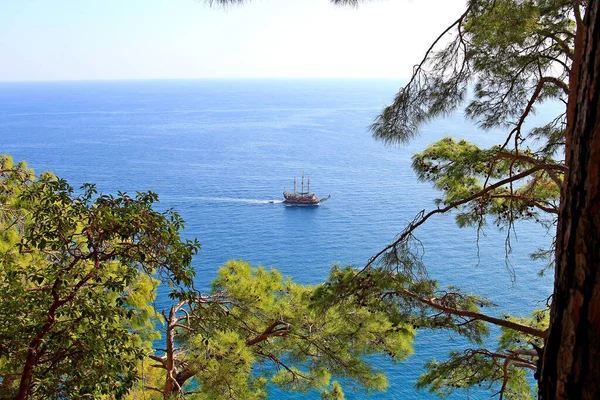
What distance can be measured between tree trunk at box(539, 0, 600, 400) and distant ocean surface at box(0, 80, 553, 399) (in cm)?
520

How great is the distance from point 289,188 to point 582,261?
83.3 ft

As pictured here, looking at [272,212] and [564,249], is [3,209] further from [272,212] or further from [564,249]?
[272,212]

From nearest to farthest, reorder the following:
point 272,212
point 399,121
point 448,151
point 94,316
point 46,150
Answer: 1. point 94,316
2. point 399,121
3. point 448,151
4. point 272,212
5. point 46,150

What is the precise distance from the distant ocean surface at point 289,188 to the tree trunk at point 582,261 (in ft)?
17.1

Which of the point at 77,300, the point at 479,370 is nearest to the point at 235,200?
the point at 479,370

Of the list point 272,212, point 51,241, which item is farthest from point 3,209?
point 272,212

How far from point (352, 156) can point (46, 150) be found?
66.2 feet

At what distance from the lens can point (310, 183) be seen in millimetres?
26688

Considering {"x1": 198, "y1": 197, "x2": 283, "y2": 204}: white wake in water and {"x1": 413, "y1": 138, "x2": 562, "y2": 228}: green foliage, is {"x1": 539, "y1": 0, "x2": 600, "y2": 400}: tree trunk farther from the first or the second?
{"x1": 198, "y1": 197, "x2": 283, "y2": 204}: white wake in water

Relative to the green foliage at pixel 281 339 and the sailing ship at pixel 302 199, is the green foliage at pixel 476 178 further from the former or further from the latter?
the sailing ship at pixel 302 199

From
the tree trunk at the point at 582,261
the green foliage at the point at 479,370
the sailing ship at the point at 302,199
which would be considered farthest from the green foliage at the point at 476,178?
the sailing ship at the point at 302,199

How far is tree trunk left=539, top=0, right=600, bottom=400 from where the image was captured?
0.75 m

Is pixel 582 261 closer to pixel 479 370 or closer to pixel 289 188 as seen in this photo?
pixel 479 370

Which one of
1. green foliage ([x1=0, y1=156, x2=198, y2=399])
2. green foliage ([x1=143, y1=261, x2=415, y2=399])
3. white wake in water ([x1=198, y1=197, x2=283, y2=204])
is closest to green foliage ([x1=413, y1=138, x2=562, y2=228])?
green foliage ([x1=143, y1=261, x2=415, y2=399])
